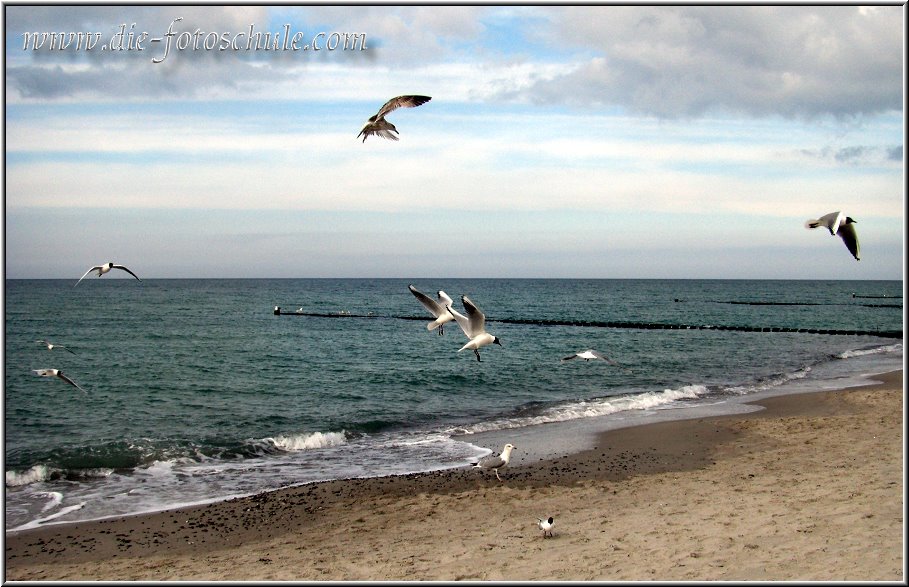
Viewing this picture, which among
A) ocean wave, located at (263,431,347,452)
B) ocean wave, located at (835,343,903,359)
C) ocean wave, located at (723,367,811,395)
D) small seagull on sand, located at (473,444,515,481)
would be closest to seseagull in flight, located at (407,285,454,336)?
small seagull on sand, located at (473,444,515,481)

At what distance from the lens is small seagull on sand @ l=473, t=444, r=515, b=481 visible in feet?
40.9

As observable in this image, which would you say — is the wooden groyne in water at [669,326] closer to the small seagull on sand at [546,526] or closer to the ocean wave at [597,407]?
the ocean wave at [597,407]

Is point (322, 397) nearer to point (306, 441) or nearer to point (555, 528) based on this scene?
point (306, 441)

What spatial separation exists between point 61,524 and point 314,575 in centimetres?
508

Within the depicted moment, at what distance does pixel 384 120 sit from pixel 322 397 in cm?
1897

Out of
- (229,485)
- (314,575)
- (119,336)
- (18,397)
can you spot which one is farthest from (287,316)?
(314,575)

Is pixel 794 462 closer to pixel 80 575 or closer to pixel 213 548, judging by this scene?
pixel 213 548

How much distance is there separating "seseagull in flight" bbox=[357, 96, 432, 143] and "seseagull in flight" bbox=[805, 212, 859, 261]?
342cm

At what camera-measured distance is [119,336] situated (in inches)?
1887

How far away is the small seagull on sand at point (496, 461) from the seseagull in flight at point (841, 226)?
756cm

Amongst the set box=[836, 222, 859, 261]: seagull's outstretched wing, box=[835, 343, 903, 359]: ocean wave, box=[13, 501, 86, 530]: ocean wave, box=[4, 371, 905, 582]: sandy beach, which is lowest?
box=[835, 343, 903, 359]: ocean wave

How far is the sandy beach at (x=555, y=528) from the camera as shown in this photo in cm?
816

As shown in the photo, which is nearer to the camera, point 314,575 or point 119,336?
point 314,575

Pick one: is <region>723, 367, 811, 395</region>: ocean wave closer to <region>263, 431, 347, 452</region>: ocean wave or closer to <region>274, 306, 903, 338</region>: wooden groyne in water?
<region>263, 431, 347, 452</region>: ocean wave
